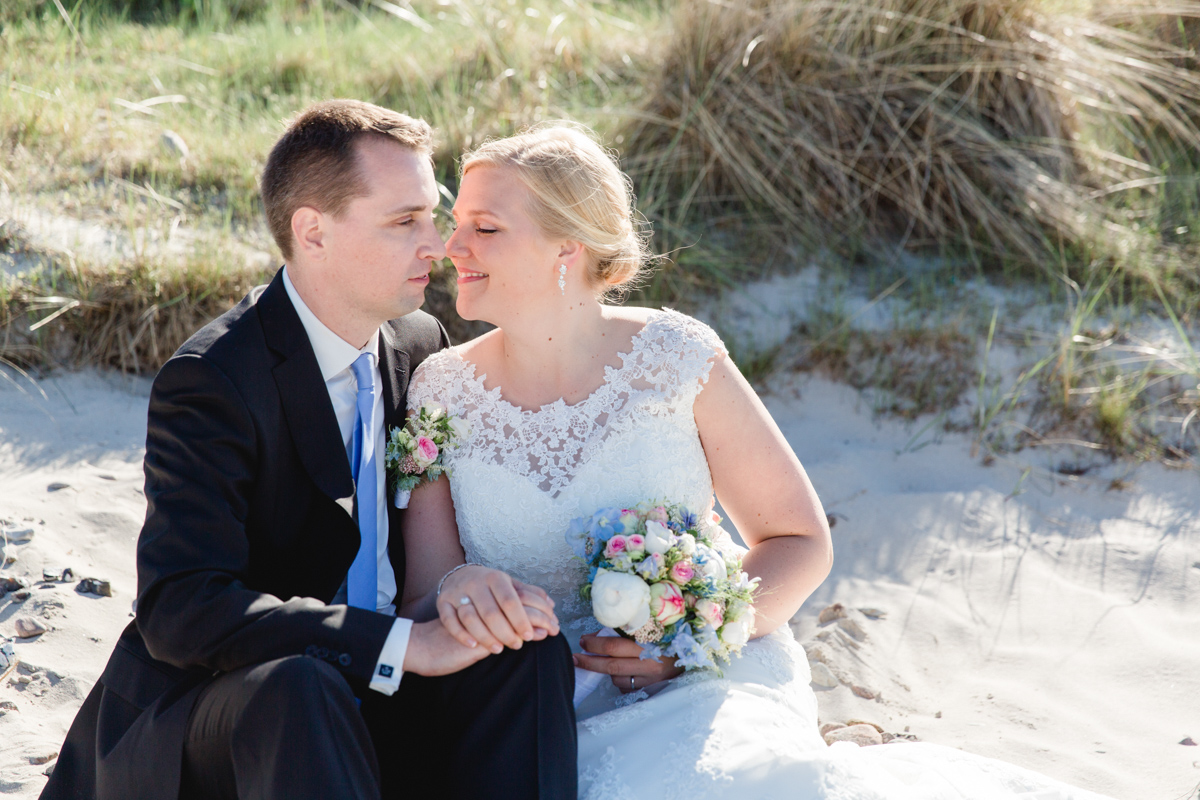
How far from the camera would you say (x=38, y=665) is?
3.60m

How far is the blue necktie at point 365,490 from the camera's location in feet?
9.71

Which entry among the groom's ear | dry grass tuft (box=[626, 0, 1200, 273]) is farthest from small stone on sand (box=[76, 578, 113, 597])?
dry grass tuft (box=[626, 0, 1200, 273])

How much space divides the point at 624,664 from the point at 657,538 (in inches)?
16.1

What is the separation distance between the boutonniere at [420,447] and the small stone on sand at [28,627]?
1.60 metres

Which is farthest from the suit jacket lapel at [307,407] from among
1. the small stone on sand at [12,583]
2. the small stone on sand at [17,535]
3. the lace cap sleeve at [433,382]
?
the small stone on sand at [17,535]

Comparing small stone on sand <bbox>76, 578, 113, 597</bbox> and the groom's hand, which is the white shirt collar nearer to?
the groom's hand

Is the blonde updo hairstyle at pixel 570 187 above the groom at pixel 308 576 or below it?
above

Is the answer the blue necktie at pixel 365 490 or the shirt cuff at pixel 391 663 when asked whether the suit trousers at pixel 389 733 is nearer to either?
the shirt cuff at pixel 391 663

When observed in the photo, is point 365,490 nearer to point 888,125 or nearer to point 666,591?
point 666,591

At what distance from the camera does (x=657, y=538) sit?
105 inches

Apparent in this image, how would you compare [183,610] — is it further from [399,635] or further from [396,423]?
[396,423]

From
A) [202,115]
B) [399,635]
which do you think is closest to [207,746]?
[399,635]

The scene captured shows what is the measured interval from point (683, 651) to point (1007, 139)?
5299mm

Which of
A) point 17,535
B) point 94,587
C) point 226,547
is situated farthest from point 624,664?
point 17,535
